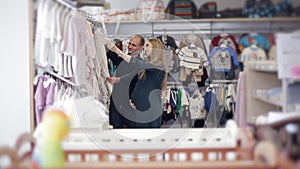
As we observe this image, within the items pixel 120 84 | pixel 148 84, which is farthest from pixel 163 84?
pixel 120 84

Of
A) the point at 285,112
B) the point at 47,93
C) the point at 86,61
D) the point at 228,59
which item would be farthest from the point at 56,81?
the point at 285,112

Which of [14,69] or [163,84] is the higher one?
[14,69]

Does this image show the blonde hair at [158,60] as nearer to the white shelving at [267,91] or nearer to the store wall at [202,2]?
the store wall at [202,2]

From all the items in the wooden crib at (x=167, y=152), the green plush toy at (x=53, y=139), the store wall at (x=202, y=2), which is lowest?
the wooden crib at (x=167, y=152)

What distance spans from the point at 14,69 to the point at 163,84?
3.17 ft

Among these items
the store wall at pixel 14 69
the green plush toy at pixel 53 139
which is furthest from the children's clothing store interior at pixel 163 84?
the store wall at pixel 14 69

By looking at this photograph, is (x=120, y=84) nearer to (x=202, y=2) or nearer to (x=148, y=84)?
(x=148, y=84)

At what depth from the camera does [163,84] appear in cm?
264

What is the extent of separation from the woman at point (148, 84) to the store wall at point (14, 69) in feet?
2.15

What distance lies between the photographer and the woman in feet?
8.55

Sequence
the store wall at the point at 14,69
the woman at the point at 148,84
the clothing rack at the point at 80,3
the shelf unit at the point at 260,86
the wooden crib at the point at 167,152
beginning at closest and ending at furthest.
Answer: the wooden crib at the point at 167,152 → the shelf unit at the point at 260,86 → the clothing rack at the point at 80,3 → the store wall at the point at 14,69 → the woman at the point at 148,84

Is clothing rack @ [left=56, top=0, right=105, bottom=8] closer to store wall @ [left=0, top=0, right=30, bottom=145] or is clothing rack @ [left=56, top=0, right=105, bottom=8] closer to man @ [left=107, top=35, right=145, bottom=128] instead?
store wall @ [left=0, top=0, right=30, bottom=145]

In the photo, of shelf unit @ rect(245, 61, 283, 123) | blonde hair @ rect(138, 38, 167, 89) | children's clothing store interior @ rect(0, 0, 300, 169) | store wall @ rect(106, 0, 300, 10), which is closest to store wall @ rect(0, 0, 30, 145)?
children's clothing store interior @ rect(0, 0, 300, 169)

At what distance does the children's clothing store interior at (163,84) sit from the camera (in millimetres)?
1374
